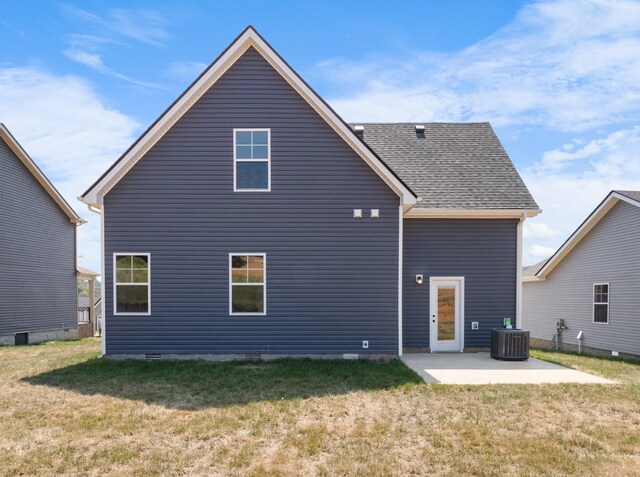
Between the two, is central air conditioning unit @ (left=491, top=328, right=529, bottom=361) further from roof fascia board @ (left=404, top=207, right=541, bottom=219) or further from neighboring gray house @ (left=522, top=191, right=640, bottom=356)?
neighboring gray house @ (left=522, top=191, right=640, bottom=356)

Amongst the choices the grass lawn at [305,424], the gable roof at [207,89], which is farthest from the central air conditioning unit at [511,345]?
the gable roof at [207,89]

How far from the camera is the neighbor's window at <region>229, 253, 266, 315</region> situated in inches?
463

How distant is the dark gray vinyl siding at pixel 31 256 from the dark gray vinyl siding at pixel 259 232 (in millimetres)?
8859

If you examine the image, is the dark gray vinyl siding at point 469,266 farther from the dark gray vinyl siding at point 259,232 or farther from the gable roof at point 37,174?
the gable roof at point 37,174

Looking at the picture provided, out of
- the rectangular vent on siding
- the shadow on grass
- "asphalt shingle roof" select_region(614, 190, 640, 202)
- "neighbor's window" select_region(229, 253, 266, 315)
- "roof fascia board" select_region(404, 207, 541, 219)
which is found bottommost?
the rectangular vent on siding

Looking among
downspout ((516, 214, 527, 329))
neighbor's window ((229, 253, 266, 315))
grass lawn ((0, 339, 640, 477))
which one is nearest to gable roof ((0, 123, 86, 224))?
grass lawn ((0, 339, 640, 477))

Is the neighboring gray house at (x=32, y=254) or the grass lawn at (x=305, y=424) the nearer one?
the grass lawn at (x=305, y=424)

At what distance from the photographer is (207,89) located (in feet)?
38.8

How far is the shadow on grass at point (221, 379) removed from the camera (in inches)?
332

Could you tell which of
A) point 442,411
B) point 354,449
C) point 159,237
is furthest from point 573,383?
point 159,237

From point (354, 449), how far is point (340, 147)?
7.76m

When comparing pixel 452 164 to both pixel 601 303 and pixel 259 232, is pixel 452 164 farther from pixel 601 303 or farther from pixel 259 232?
pixel 601 303

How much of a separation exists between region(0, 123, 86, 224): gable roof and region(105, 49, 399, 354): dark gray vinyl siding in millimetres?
9618

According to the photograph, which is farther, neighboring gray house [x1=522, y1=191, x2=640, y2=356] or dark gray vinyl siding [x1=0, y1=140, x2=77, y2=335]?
dark gray vinyl siding [x1=0, y1=140, x2=77, y2=335]
